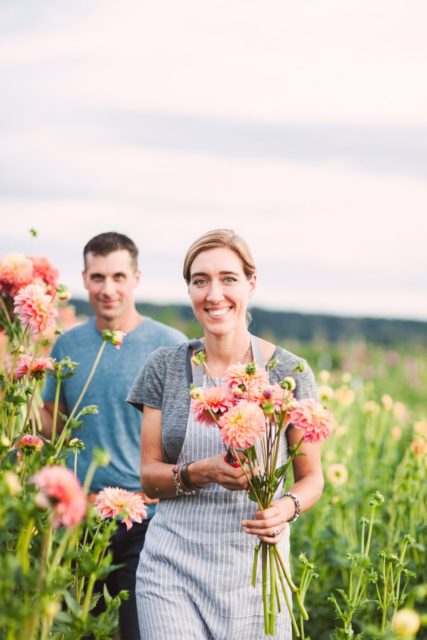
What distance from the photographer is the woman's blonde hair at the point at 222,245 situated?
2.53 m

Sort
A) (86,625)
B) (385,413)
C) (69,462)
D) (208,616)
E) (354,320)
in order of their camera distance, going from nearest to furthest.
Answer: (86,625) → (208,616) → (69,462) → (385,413) → (354,320)

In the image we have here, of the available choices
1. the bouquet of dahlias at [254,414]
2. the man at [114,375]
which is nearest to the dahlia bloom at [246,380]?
the bouquet of dahlias at [254,414]

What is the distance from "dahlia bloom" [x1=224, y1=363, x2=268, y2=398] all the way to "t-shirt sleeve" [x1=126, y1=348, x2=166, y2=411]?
0.61m

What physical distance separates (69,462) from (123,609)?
69cm

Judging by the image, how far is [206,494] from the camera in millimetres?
2502

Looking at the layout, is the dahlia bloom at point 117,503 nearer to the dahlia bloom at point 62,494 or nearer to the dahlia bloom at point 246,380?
the dahlia bloom at point 246,380

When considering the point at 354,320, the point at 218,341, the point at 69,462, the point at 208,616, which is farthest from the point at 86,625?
the point at 354,320

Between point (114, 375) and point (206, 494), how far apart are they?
1124 millimetres

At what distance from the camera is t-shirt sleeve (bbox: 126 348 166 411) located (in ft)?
8.67

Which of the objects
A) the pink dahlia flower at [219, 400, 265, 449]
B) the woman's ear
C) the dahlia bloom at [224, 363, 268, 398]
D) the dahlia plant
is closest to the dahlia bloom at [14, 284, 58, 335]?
the dahlia plant

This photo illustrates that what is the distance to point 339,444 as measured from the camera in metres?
5.27

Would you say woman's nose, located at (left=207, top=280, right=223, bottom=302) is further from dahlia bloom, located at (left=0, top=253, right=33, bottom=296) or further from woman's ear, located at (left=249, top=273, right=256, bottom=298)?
dahlia bloom, located at (left=0, top=253, right=33, bottom=296)

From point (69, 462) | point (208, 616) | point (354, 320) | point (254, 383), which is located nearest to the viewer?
point (254, 383)

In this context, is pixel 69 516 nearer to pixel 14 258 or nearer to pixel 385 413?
pixel 14 258
